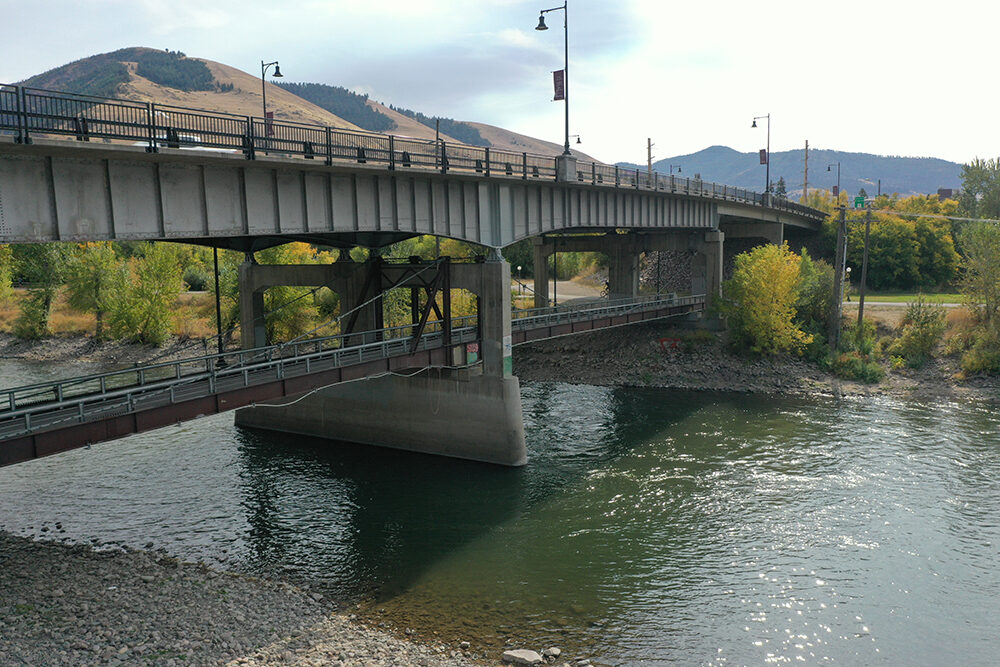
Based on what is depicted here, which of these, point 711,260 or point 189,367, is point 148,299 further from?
point 711,260

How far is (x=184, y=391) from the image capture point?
22.8 meters

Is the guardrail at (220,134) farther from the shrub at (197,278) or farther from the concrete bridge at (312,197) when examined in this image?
the shrub at (197,278)

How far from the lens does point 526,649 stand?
17312mm

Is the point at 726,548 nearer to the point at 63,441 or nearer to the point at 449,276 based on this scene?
the point at 449,276

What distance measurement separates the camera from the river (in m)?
18.6

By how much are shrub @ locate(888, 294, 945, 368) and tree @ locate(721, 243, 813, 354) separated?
6.00m

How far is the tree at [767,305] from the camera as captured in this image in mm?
49938

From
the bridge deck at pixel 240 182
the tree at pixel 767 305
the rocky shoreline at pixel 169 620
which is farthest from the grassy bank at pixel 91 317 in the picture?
the tree at pixel 767 305

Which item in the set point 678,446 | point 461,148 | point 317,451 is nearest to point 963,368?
point 678,446

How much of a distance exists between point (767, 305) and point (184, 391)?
3989 centimetres

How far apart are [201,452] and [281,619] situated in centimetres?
1745

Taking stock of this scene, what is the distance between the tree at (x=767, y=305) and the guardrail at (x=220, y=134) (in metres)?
18.5

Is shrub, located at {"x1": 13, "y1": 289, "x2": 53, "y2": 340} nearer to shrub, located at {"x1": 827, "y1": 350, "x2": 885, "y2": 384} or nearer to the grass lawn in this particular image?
shrub, located at {"x1": 827, "y1": 350, "x2": 885, "y2": 384}

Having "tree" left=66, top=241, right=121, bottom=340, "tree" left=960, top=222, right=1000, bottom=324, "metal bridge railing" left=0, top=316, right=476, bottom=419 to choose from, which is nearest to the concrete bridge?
"metal bridge railing" left=0, top=316, right=476, bottom=419
